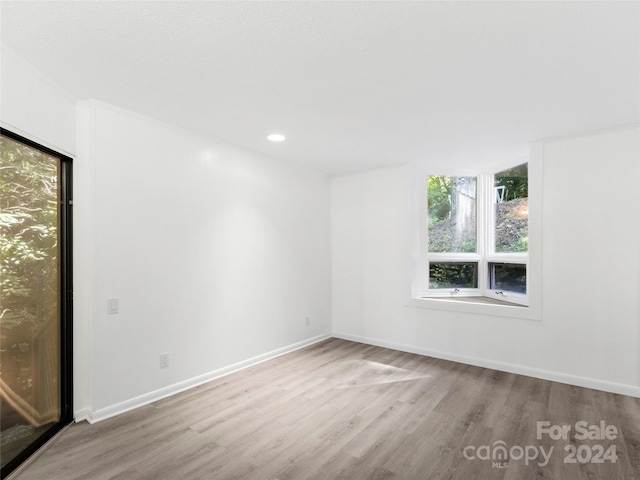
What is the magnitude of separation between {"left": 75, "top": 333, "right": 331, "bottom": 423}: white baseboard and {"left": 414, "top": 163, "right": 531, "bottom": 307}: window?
2.12 m

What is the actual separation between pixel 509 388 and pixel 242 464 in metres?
2.53

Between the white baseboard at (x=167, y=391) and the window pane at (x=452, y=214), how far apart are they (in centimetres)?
248

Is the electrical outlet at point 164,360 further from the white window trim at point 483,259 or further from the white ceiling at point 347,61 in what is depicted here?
the white window trim at point 483,259

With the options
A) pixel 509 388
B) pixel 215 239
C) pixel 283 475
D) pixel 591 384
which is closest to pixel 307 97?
pixel 215 239

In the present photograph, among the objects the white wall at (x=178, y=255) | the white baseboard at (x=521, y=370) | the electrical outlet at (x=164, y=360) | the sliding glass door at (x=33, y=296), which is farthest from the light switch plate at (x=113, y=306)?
the white baseboard at (x=521, y=370)

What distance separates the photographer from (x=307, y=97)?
2.48 metres

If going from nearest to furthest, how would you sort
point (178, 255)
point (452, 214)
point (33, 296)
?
point (33, 296), point (178, 255), point (452, 214)

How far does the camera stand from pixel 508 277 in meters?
4.27

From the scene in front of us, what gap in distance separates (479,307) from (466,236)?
1.20 meters

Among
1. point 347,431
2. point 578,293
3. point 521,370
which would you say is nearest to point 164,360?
point 347,431

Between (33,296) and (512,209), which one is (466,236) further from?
(33,296)

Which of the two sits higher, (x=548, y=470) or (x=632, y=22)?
(x=632, y=22)

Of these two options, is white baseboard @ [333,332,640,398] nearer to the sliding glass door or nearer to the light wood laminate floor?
the light wood laminate floor

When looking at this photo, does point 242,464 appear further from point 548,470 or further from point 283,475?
point 548,470
